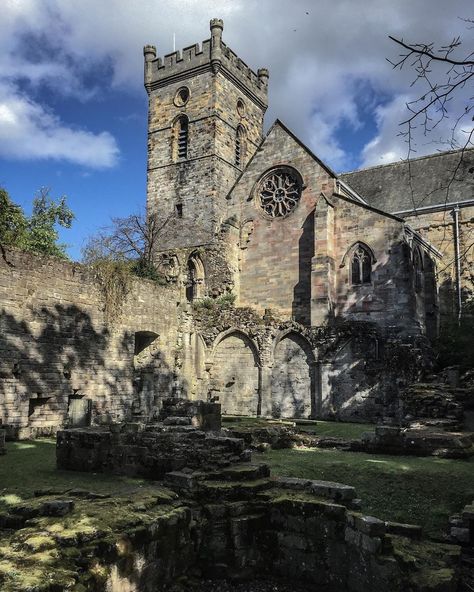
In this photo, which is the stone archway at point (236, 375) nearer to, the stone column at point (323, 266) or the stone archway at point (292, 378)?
the stone archway at point (292, 378)

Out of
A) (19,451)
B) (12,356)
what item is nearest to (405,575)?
(19,451)

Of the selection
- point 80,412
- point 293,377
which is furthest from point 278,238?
point 80,412

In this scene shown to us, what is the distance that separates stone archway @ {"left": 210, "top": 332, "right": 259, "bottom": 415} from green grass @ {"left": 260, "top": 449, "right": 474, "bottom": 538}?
11.4 metres

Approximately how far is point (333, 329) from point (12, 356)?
39.2ft

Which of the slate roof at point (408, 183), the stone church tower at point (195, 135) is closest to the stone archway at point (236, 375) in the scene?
the stone church tower at point (195, 135)

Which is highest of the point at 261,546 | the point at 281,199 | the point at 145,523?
the point at 281,199

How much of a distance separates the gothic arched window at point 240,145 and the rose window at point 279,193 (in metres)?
6.81

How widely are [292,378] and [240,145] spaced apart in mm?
17919

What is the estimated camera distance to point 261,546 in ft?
22.2

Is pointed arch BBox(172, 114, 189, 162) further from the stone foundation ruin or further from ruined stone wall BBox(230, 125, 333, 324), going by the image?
the stone foundation ruin

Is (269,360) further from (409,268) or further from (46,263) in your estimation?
(46,263)

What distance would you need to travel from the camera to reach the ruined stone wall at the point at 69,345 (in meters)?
13.9

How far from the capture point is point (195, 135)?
31.6 meters

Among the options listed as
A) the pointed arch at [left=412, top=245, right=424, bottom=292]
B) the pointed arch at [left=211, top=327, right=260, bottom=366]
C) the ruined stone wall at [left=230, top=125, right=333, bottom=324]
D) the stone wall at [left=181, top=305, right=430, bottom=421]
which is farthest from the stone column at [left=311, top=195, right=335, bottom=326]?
the pointed arch at [left=412, top=245, right=424, bottom=292]
